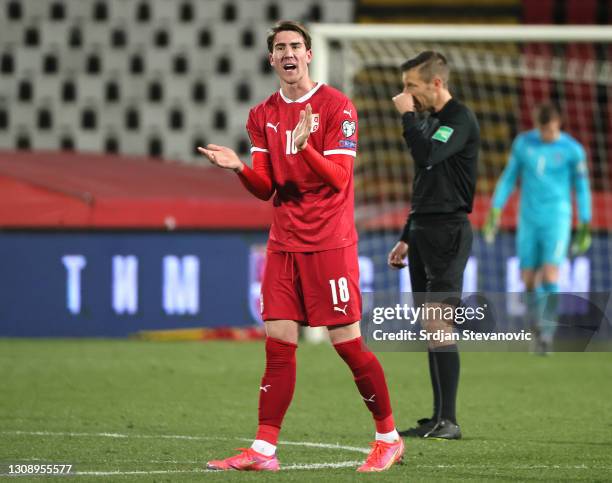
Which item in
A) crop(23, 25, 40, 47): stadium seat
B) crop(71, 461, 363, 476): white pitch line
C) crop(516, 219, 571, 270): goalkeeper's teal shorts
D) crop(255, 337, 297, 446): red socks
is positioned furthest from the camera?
crop(23, 25, 40, 47): stadium seat

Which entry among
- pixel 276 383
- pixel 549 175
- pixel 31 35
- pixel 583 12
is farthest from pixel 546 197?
pixel 31 35

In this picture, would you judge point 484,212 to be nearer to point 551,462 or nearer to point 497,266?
point 497,266

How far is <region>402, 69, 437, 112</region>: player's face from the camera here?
5.33 m

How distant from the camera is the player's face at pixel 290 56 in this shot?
4.30 metres

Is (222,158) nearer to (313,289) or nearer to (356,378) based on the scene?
(313,289)

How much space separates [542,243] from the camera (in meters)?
9.08

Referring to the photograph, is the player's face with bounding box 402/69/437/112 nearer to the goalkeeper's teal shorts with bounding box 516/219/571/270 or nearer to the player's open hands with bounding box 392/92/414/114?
the player's open hands with bounding box 392/92/414/114

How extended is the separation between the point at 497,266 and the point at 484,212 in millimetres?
487

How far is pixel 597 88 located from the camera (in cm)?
1438

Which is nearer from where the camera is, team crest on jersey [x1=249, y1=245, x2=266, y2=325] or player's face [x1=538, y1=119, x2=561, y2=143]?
player's face [x1=538, y1=119, x2=561, y2=143]

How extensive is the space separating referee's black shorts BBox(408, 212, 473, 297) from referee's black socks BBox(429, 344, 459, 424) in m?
0.24

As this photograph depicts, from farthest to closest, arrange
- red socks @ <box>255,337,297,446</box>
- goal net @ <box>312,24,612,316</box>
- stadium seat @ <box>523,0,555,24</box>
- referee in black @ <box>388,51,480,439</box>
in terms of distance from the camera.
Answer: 1. stadium seat @ <box>523,0,555,24</box>
2. goal net @ <box>312,24,612,316</box>
3. referee in black @ <box>388,51,480,439</box>
4. red socks @ <box>255,337,297,446</box>

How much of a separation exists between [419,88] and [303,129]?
1.35 meters

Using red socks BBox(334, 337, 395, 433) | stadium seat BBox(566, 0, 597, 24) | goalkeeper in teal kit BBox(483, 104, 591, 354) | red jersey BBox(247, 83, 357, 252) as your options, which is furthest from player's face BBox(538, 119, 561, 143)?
stadium seat BBox(566, 0, 597, 24)
